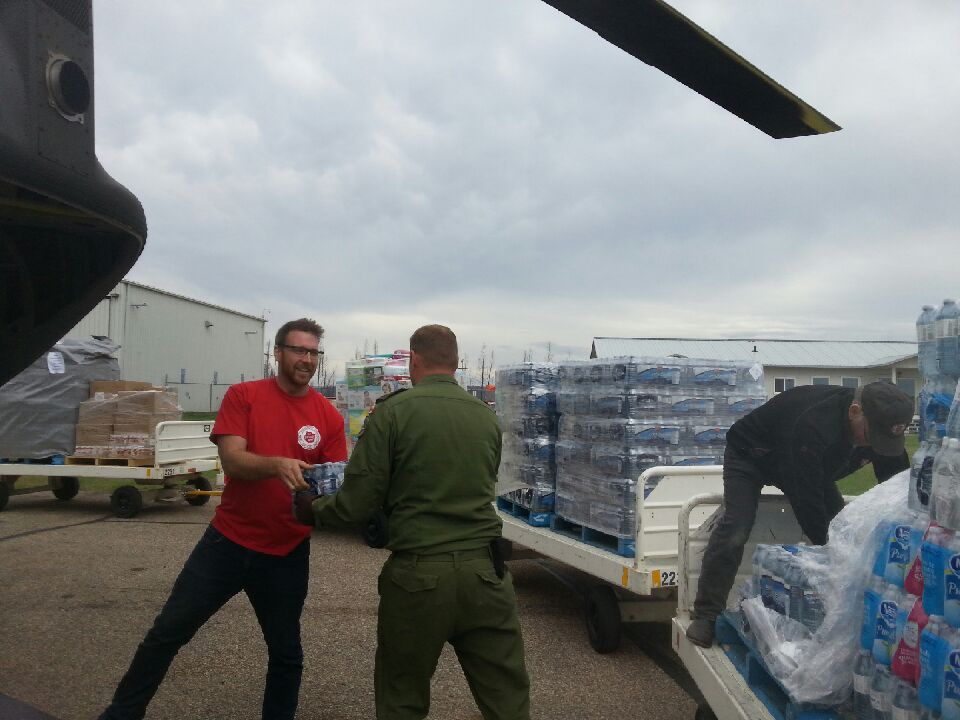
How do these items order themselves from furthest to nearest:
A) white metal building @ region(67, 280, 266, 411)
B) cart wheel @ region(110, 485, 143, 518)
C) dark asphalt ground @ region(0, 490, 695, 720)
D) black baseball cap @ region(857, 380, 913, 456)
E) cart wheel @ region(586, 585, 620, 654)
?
white metal building @ region(67, 280, 266, 411) → cart wheel @ region(110, 485, 143, 518) → cart wheel @ region(586, 585, 620, 654) → dark asphalt ground @ region(0, 490, 695, 720) → black baseball cap @ region(857, 380, 913, 456)

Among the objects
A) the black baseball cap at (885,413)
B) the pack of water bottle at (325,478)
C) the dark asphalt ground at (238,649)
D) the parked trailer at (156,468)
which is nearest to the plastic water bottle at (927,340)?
the black baseball cap at (885,413)

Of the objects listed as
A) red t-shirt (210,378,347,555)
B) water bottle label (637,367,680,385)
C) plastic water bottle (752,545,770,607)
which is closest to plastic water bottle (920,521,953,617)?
plastic water bottle (752,545,770,607)

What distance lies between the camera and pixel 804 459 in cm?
395

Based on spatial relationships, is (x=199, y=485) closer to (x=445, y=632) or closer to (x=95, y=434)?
(x=95, y=434)

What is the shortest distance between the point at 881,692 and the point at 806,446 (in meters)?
1.69

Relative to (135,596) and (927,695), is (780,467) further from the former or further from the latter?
(135,596)

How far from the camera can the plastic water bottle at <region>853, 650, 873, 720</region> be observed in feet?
8.24

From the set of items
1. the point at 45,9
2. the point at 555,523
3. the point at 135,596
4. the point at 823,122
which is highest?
the point at 45,9

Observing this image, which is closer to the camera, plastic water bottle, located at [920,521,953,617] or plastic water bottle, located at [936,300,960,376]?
plastic water bottle, located at [920,521,953,617]

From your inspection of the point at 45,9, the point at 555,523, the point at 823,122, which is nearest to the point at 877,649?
the point at 823,122

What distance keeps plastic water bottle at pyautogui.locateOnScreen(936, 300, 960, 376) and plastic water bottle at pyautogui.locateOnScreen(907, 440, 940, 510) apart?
0.31 metres

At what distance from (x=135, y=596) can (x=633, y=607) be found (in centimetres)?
404

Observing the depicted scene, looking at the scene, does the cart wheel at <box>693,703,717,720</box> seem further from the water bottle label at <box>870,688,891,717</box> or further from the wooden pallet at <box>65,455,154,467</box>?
the wooden pallet at <box>65,455,154,467</box>

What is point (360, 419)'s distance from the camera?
923 cm
